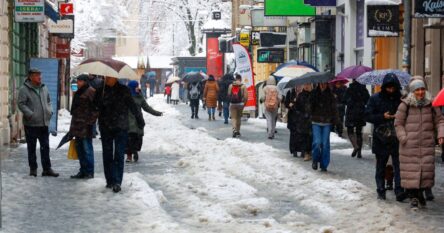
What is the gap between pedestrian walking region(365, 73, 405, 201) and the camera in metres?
14.0

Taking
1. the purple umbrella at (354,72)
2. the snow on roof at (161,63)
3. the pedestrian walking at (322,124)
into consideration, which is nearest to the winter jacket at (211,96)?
the purple umbrella at (354,72)

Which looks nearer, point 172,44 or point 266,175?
point 266,175

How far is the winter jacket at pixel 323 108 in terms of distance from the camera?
18406mm

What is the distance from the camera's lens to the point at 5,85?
25.7 meters

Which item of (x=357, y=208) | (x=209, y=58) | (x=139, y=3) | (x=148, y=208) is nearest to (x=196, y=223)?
(x=148, y=208)

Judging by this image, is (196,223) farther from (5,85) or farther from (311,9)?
(311,9)

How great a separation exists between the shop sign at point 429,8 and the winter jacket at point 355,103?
9.46 ft

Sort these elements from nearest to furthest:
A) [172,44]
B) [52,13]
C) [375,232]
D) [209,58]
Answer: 1. [375,232]
2. [52,13]
3. [209,58]
4. [172,44]

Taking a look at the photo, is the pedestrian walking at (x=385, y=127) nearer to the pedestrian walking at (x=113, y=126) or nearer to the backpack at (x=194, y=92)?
the pedestrian walking at (x=113, y=126)

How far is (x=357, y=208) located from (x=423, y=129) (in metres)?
1.21

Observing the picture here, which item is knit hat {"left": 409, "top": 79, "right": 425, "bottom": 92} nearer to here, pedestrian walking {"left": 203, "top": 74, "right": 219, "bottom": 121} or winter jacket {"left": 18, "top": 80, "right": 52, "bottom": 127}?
winter jacket {"left": 18, "top": 80, "right": 52, "bottom": 127}

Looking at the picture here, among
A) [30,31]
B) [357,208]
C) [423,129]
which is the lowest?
[357,208]

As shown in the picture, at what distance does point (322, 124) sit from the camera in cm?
1841

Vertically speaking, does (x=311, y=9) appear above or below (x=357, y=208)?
above
